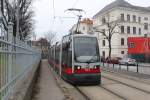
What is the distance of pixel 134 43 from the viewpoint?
68.1m

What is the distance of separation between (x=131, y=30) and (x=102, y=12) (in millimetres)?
9649

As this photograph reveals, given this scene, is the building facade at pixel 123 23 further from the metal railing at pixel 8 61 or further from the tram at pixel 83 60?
the metal railing at pixel 8 61

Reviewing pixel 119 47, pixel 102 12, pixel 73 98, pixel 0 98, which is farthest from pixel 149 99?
pixel 102 12

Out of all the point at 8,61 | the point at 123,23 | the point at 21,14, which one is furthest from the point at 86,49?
the point at 123,23

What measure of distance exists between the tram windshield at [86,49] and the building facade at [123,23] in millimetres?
62794

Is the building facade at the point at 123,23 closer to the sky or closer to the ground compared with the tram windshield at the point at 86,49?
closer to the sky

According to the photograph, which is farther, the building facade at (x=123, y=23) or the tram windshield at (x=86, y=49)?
the building facade at (x=123, y=23)

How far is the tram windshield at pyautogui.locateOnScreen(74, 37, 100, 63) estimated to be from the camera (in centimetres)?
2009

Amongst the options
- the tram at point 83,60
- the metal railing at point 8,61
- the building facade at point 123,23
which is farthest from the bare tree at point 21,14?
the metal railing at point 8,61

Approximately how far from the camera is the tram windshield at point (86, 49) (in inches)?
791

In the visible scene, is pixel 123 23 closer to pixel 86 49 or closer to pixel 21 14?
pixel 21 14

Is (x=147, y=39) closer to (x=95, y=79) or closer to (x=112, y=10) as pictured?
(x=112, y=10)

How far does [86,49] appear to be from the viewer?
20.4 m

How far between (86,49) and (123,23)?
71424 mm
